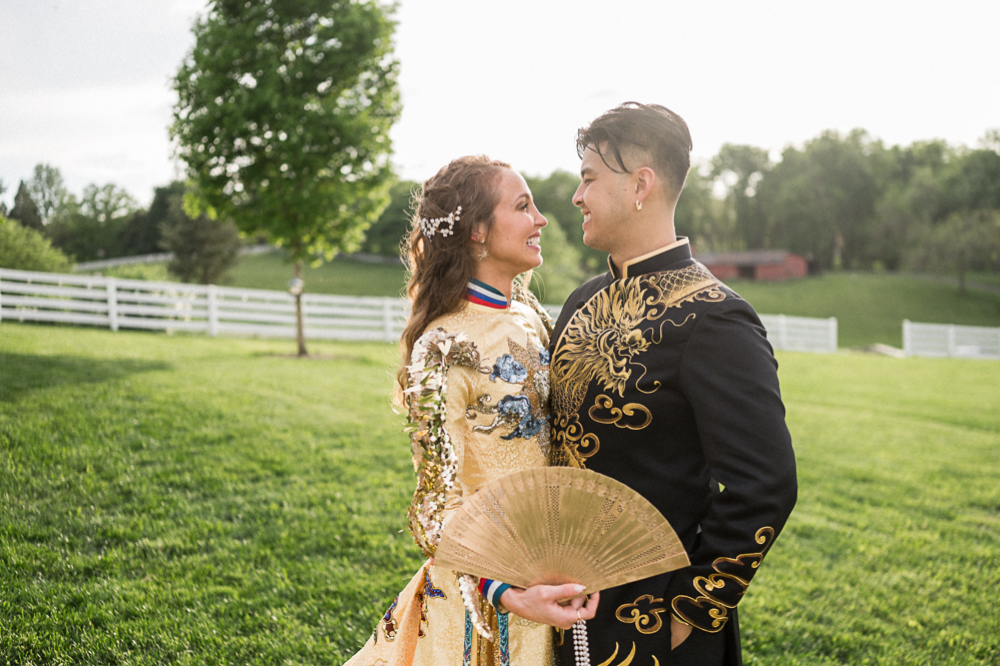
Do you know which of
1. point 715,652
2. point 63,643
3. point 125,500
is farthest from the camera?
point 125,500

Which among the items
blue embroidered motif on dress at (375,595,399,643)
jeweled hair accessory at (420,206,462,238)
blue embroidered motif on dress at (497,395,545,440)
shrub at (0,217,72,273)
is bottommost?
blue embroidered motif on dress at (375,595,399,643)

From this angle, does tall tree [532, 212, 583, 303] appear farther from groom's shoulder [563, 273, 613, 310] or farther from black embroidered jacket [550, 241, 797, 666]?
black embroidered jacket [550, 241, 797, 666]

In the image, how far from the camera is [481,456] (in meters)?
1.94

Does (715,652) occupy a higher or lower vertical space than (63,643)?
higher

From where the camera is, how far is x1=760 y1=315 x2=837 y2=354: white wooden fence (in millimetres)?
22750

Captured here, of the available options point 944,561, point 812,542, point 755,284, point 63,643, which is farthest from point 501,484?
point 755,284

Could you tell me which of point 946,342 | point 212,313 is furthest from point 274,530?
point 946,342

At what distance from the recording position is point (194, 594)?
364cm

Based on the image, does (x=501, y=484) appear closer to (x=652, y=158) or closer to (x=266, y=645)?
(x=652, y=158)

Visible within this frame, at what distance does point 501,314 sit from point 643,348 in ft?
1.81

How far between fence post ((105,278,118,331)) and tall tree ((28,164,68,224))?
6668 millimetres

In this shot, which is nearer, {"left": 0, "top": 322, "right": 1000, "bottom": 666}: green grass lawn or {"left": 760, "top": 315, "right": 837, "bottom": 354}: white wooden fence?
{"left": 0, "top": 322, "right": 1000, "bottom": 666}: green grass lawn

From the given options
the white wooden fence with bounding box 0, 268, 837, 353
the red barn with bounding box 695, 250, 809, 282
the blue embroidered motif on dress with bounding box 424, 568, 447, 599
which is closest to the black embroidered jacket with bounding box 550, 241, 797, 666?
the blue embroidered motif on dress with bounding box 424, 568, 447, 599

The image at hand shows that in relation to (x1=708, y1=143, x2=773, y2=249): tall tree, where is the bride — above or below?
below
